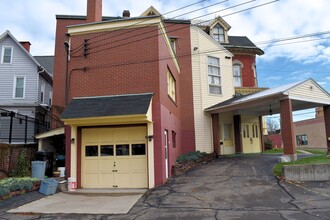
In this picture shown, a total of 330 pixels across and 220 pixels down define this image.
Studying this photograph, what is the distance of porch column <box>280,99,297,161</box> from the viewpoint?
44.8ft

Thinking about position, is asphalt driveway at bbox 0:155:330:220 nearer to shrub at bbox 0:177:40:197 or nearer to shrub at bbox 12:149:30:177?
shrub at bbox 0:177:40:197

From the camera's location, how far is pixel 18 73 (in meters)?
22.5

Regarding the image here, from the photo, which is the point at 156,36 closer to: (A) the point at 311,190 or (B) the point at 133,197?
(B) the point at 133,197

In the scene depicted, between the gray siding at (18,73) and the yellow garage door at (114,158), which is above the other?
the gray siding at (18,73)

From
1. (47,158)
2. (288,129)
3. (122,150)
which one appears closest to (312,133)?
(288,129)

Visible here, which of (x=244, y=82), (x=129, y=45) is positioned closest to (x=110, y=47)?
Result: (x=129, y=45)

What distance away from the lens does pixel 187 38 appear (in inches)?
778

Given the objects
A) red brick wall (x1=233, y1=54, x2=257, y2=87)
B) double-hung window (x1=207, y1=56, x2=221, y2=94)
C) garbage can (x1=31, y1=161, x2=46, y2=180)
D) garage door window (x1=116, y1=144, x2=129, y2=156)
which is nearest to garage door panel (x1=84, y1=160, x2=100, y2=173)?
garage door window (x1=116, y1=144, x2=129, y2=156)

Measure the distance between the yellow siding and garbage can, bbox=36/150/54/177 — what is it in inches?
348

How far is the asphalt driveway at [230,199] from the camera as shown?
7.46 m

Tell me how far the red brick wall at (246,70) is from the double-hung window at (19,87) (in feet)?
56.3

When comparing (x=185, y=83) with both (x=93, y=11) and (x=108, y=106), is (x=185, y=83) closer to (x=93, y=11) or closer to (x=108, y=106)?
(x=93, y=11)

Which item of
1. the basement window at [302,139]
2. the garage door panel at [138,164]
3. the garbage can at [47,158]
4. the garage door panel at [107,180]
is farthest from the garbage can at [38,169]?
the basement window at [302,139]

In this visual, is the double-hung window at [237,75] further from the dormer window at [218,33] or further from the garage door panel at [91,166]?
the garage door panel at [91,166]
